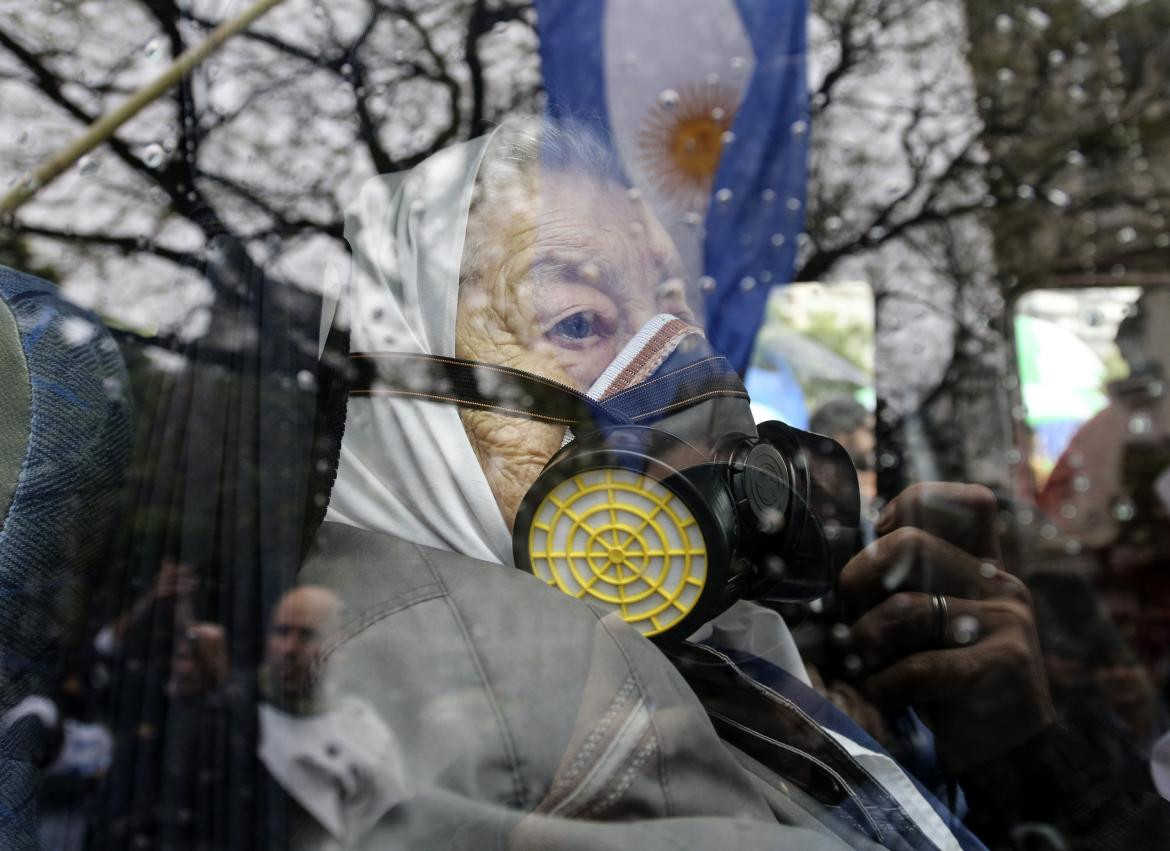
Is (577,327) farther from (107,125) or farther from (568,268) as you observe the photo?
→ (107,125)

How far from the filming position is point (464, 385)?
87cm

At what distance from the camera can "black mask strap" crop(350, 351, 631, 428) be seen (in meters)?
0.86

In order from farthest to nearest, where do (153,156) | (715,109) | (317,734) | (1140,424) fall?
(715,109) < (1140,424) < (153,156) < (317,734)

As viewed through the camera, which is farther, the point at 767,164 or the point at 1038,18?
the point at 767,164

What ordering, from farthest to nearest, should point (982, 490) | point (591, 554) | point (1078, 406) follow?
point (1078, 406), point (982, 490), point (591, 554)

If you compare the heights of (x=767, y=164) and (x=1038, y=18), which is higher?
(x=1038, y=18)

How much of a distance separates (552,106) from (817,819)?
82 cm

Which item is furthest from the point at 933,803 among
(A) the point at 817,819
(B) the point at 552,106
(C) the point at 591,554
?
(B) the point at 552,106

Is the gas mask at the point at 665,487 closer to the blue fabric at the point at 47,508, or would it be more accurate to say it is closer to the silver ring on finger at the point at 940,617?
the silver ring on finger at the point at 940,617

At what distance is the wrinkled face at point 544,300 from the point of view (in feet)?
2.81

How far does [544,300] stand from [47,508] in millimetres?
513

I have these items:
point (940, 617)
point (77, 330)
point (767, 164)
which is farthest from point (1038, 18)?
point (77, 330)

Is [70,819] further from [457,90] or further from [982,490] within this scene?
[982,490]

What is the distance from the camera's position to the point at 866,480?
104 cm
